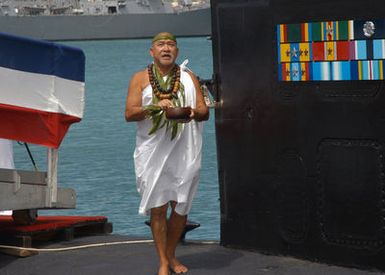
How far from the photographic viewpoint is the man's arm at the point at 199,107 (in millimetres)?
6996

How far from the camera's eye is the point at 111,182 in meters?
24.0

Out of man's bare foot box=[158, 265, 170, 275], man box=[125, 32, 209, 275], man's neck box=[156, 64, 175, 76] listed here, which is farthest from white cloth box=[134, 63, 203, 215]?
man's bare foot box=[158, 265, 170, 275]

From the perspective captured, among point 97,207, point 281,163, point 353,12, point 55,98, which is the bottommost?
point 97,207

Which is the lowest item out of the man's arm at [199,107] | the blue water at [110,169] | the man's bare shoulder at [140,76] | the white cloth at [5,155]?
the blue water at [110,169]

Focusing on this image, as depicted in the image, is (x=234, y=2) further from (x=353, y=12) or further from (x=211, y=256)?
(x=211, y=256)

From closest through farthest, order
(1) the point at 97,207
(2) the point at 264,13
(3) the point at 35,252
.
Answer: (2) the point at 264,13
(3) the point at 35,252
(1) the point at 97,207

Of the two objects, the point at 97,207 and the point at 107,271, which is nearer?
the point at 107,271

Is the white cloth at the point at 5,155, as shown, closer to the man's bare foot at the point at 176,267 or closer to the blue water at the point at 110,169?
the man's bare foot at the point at 176,267

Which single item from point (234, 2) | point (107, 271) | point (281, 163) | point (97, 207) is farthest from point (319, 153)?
point (97, 207)

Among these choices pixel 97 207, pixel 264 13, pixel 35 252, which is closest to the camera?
pixel 264 13

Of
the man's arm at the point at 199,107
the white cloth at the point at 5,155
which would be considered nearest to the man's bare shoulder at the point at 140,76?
the man's arm at the point at 199,107

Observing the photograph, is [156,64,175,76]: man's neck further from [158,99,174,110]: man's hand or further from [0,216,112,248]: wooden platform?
[0,216,112,248]: wooden platform

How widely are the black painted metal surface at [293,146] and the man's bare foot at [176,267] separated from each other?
73 cm

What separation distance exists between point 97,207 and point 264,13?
44.0 feet
